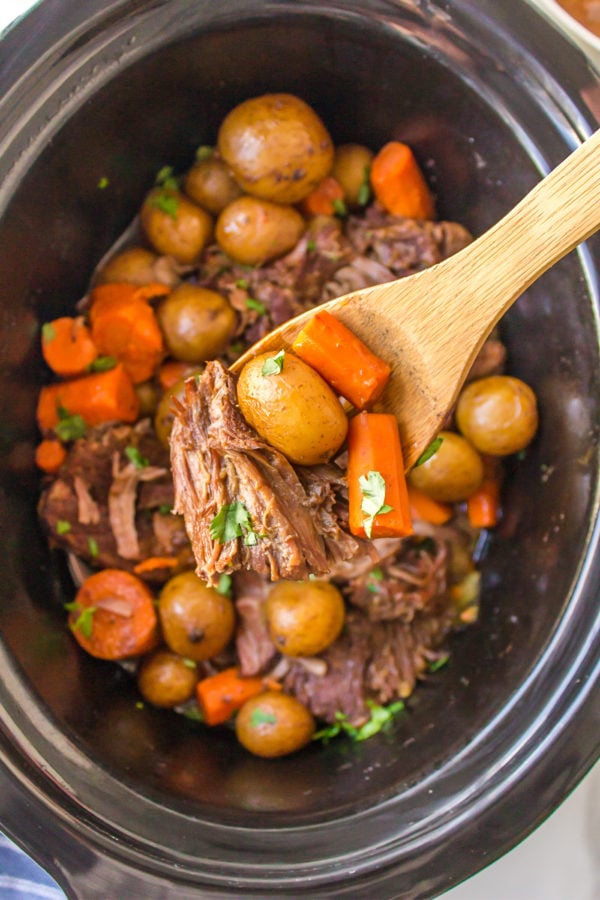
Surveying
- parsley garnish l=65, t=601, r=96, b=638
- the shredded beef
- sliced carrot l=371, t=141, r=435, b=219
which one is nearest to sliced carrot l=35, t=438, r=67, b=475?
parsley garnish l=65, t=601, r=96, b=638

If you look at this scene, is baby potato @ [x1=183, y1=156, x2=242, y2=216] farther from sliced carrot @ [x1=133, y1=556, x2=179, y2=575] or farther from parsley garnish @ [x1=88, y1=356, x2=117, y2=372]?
sliced carrot @ [x1=133, y1=556, x2=179, y2=575]

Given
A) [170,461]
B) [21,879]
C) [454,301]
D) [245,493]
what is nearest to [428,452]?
[454,301]

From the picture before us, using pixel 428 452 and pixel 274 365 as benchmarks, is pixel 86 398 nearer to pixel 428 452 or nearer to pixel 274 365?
pixel 274 365

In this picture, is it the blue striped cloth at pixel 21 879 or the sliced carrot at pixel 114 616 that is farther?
the sliced carrot at pixel 114 616

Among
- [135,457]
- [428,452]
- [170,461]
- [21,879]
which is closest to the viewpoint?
[428,452]

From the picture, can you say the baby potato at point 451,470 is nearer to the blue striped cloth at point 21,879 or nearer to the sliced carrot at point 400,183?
the sliced carrot at point 400,183

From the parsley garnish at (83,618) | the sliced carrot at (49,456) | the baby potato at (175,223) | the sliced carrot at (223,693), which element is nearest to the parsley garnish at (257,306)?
the baby potato at (175,223)
